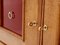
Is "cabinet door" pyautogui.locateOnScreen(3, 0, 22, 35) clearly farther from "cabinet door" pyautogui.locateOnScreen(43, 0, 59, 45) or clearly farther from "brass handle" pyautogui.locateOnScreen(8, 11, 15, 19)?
"cabinet door" pyautogui.locateOnScreen(43, 0, 59, 45)

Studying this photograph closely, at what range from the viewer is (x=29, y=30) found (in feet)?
2.32

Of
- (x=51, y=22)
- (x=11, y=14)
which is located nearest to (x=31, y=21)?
(x=51, y=22)

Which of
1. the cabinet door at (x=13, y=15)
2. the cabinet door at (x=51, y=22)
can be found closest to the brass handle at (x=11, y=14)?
the cabinet door at (x=13, y=15)

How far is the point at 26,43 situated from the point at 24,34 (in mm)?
47

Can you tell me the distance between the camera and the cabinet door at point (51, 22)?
1.91 feet

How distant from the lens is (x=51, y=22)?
600 mm

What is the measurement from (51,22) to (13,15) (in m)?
0.32

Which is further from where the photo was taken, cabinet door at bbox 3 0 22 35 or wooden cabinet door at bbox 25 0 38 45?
cabinet door at bbox 3 0 22 35

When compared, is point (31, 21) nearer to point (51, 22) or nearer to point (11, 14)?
point (51, 22)

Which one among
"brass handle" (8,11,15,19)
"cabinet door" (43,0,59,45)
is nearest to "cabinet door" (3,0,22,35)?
"brass handle" (8,11,15,19)

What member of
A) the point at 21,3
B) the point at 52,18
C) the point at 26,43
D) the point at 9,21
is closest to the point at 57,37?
the point at 52,18

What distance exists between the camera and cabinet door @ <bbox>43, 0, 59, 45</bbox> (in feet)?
1.91

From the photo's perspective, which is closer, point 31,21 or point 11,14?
point 31,21

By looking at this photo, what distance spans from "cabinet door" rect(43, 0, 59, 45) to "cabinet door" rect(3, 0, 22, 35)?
0.77ft
